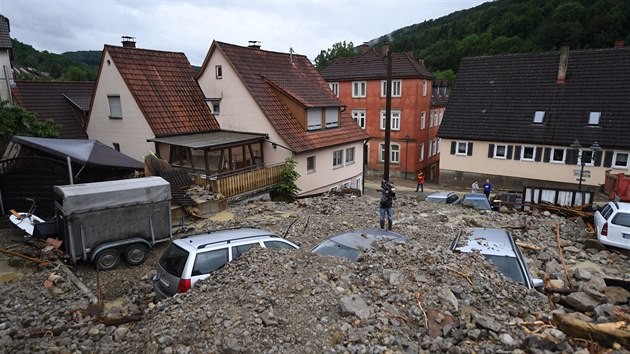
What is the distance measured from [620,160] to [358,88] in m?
21.3

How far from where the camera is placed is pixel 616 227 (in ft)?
40.8

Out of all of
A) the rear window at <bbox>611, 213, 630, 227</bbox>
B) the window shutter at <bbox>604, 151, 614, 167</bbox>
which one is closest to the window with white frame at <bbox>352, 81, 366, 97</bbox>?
the window shutter at <bbox>604, 151, 614, 167</bbox>

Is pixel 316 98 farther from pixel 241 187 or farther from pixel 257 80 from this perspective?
pixel 241 187

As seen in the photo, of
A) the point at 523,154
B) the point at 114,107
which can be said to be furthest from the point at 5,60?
the point at 523,154

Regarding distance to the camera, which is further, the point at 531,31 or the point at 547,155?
the point at 531,31

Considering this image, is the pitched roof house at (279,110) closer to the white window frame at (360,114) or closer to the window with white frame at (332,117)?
the window with white frame at (332,117)

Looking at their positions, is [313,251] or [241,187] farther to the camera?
[241,187]

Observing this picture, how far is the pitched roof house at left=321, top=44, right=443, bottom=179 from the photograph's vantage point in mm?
34906

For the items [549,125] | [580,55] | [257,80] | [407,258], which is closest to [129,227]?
[407,258]

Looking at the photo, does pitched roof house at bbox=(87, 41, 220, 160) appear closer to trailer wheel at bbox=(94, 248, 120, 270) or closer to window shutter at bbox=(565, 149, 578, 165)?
trailer wheel at bbox=(94, 248, 120, 270)

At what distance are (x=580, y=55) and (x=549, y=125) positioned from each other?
5725 mm

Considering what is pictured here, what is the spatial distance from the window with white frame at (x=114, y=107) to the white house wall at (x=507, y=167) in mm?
21880

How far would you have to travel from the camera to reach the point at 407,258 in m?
8.40

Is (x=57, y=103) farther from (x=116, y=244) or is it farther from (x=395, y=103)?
A: (x=395, y=103)
